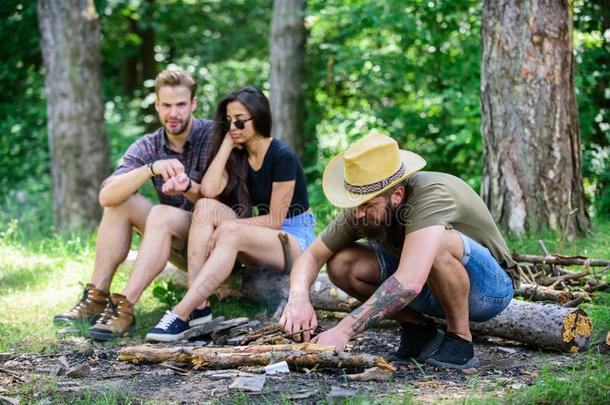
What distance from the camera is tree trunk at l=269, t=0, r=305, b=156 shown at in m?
11.4

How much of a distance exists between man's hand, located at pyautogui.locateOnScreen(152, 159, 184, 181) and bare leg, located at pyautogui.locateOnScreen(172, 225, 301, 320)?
0.50m

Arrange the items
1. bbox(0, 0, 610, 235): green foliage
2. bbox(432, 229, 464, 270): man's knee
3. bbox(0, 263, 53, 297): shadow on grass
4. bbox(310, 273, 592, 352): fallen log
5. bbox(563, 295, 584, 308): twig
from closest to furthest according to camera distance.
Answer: bbox(432, 229, 464, 270): man's knee, bbox(310, 273, 592, 352): fallen log, bbox(563, 295, 584, 308): twig, bbox(0, 263, 53, 297): shadow on grass, bbox(0, 0, 610, 235): green foliage

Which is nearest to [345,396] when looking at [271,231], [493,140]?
[271,231]

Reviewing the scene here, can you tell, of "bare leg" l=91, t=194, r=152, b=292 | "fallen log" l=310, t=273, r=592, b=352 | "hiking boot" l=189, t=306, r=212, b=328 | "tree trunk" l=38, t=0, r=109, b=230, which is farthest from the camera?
"tree trunk" l=38, t=0, r=109, b=230

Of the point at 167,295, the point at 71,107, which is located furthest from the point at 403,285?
the point at 71,107

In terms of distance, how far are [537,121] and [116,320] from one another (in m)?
3.67

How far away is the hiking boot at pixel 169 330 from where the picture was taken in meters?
4.77

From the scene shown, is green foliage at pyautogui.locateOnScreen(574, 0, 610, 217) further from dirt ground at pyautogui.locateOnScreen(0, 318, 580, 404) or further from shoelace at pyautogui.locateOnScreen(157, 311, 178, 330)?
shoelace at pyautogui.locateOnScreen(157, 311, 178, 330)

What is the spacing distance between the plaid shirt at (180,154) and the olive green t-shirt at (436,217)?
1600mm

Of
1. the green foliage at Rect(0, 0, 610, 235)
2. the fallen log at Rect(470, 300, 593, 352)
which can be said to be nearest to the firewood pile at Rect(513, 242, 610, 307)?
the fallen log at Rect(470, 300, 593, 352)

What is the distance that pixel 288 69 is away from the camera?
37.8ft

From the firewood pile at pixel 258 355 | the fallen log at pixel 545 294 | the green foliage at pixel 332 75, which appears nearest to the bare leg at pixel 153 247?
the firewood pile at pixel 258 355

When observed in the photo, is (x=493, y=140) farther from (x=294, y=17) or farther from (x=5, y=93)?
(x=5, y=93)

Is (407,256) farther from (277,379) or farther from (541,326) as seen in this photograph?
(541,326)
